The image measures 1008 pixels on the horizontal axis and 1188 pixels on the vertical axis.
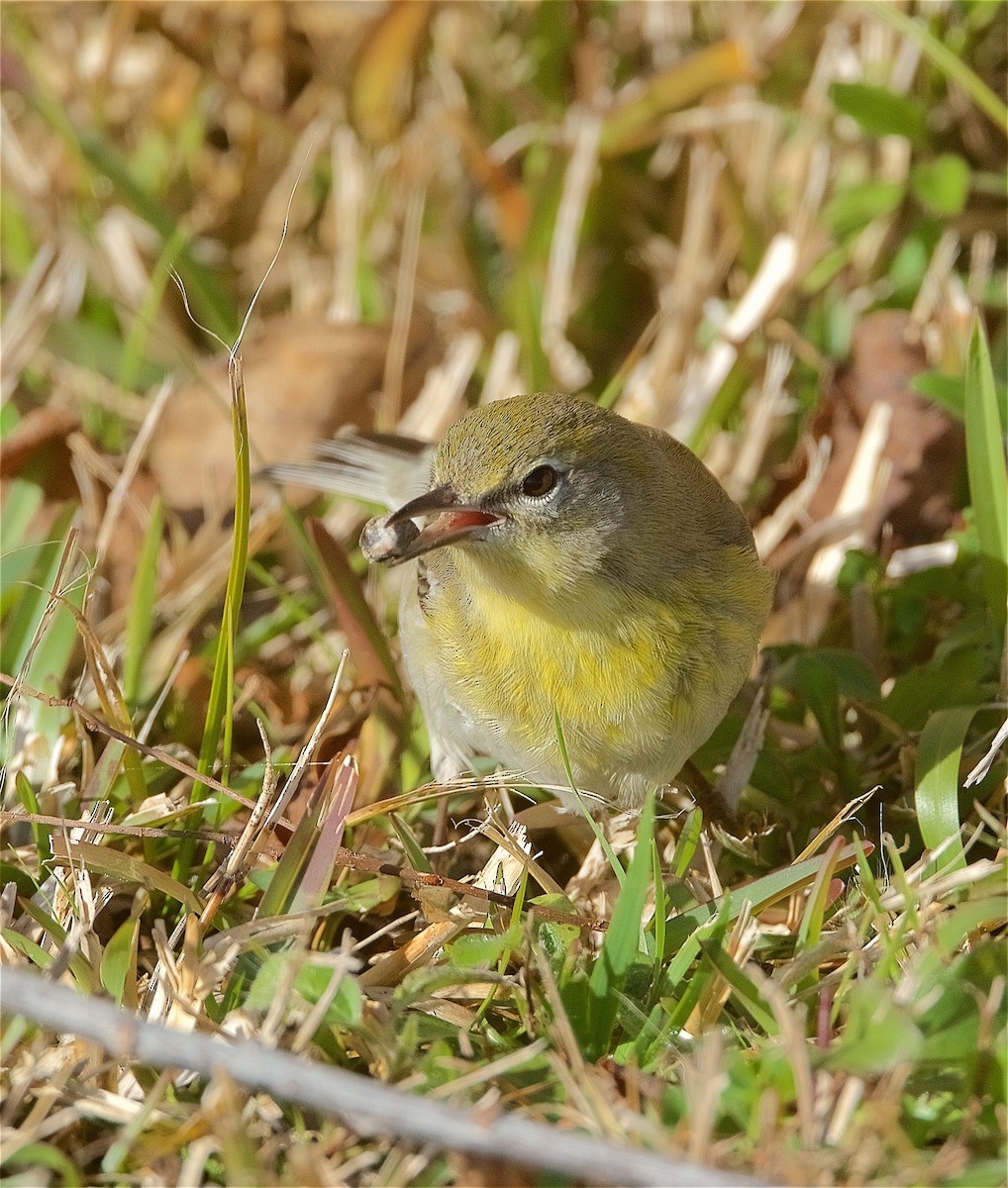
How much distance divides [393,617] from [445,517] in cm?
A: 124

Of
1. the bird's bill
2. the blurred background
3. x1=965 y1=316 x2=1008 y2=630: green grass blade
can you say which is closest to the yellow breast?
the bird's bill

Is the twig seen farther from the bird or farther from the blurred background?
the blurred background

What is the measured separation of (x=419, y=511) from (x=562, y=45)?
336cm

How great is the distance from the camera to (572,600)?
2693 millimetres

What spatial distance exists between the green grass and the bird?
0.21 m

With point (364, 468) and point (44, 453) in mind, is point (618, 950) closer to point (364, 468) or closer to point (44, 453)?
point (364, 468)

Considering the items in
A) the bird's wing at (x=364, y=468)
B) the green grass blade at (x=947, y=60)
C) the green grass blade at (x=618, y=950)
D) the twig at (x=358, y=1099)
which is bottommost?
the green grass blade at (x=618, y=950)

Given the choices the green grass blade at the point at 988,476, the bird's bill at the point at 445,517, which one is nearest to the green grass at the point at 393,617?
the green grass blade at the point at 988,476

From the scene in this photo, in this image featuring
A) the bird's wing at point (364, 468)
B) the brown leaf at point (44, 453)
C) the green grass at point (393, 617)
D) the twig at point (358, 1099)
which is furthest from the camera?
the brown leaf at point (44, 453)

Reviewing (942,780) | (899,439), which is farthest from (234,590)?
(899,439)

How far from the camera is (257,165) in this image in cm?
540

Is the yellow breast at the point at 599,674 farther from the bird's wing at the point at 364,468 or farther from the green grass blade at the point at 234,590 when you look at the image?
the bird's wing at the point at 364,468

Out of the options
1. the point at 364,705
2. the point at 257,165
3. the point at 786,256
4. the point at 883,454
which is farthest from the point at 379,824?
the point at 257,165

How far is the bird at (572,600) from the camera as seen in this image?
8.67 ft
